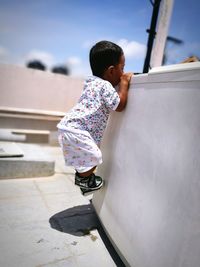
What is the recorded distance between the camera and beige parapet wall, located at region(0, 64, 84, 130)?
4.05m

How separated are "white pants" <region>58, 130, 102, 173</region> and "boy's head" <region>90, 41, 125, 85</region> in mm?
408

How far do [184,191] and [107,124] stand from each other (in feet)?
2.67

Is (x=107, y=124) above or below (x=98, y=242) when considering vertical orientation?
above

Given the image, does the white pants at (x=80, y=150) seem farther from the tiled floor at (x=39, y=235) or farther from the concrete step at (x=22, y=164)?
the concrete step at (x=22, y=164)

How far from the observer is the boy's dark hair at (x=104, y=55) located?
135cm

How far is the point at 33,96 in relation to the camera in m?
4.83

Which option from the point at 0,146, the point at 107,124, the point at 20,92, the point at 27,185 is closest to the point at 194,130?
the point at 107,124

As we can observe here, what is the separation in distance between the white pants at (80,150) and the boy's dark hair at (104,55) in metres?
0.44

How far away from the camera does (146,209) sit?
1.04 meters

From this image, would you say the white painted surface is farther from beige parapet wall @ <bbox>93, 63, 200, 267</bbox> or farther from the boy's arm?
beige parapet wall @ <bbox>93, 63, 200, 267</bbox>

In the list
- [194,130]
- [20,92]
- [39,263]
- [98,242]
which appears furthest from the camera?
[20,92]

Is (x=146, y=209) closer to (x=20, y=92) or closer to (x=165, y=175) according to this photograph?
(x=165, y=175)

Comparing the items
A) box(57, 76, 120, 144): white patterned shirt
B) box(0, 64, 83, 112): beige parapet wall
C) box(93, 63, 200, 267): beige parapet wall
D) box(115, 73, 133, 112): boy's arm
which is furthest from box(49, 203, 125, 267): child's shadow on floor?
box(0, 64, 83, 112): beige parapet wall

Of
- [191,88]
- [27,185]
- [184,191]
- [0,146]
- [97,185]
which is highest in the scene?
[191,88]
